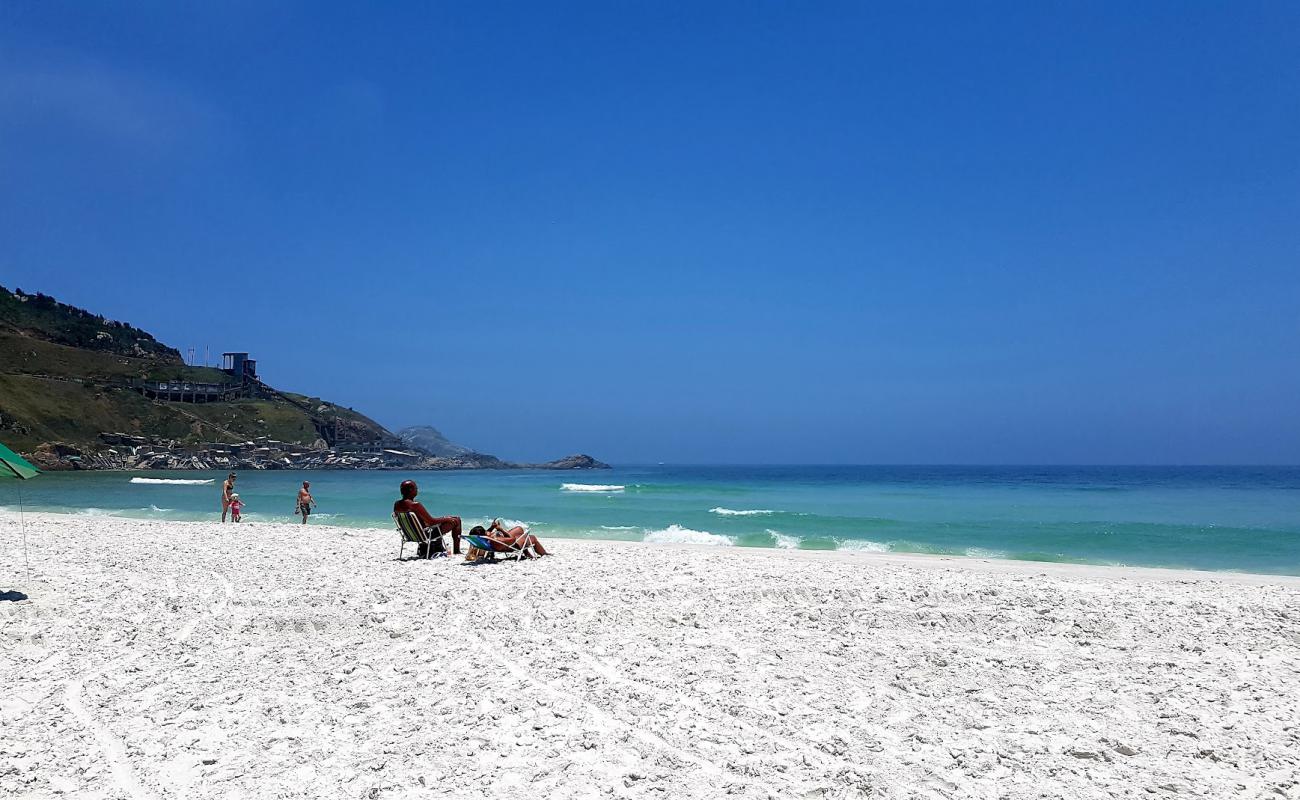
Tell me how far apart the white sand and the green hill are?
74.2m

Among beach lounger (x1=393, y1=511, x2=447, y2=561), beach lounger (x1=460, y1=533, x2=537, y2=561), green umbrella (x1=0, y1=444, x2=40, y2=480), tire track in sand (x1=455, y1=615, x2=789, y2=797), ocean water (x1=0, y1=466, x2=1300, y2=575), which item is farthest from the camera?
ocean water (x1=0, y1=466, x2=1300, y2=575)

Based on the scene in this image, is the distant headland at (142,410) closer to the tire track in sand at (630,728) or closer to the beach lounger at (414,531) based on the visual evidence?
the beach lounger at (414,531)

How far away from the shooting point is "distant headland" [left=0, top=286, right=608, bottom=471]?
231ft

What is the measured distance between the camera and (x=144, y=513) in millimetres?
25578

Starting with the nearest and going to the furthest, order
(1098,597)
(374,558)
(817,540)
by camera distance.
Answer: (1098,597) < (374,558) < (817,540)

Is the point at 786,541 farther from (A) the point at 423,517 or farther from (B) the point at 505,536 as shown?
(A) the point at 423,517

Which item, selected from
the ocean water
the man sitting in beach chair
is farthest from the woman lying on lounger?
the ocean water

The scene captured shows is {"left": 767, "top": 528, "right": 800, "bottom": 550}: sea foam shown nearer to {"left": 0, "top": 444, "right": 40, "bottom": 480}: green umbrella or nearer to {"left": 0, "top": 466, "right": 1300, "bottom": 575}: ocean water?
{"left": 0, "top": 466, "right": 1300, "bottom": 575}: ocean water

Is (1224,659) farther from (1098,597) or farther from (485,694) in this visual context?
(485,694)

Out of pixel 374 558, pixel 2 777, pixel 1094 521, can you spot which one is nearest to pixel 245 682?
pixel 2 777

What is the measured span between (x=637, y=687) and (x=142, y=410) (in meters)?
98.1

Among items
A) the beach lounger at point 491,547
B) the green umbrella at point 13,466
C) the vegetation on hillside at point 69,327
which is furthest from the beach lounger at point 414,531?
the vegetation on hillside at point 69,327

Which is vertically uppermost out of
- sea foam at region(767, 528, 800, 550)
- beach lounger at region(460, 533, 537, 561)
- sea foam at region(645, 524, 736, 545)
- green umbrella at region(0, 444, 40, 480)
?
green umbrella at region(0, 444, 40, 480)

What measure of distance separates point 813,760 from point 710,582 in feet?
17.0
